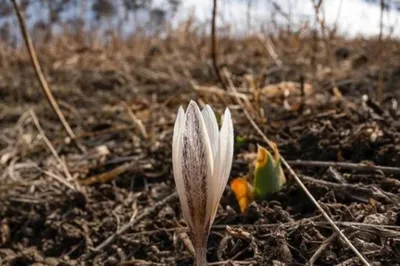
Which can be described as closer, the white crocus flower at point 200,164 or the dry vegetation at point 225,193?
the white crocus flower at point 200,164

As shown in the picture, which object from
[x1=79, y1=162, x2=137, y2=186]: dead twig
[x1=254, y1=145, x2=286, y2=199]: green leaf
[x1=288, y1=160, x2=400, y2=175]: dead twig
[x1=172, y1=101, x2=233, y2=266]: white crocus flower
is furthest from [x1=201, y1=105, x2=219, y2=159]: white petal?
[x1=79, y1=162, x2=137, y2=186]: dead twig

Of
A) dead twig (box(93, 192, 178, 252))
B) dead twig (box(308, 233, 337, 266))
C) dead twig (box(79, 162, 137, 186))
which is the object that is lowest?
dead twig (box(79, 162, 137, 186))

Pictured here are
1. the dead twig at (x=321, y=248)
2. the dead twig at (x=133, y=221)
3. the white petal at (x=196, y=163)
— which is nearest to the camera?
the white petal at (x=196, y=163)

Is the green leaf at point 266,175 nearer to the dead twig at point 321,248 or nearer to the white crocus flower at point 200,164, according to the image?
the dead twig at point 321,248

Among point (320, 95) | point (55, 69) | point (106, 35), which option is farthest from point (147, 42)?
point (320, 95)

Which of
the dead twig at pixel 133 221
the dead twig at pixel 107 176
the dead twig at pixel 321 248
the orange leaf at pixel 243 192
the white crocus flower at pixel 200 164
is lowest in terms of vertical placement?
the dead twig at pixel 107 176

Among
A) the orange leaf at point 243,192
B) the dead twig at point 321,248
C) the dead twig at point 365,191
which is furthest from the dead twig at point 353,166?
the dead twig at point 321,248

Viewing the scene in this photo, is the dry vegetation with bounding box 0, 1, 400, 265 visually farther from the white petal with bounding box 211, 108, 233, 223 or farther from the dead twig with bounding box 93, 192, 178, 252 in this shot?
the white petal with bounding box 211, 108, 233, 223
